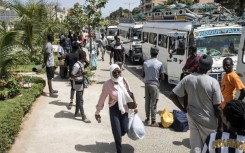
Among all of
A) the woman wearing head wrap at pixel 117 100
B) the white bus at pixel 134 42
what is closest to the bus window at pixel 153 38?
the white bus at pixel 134 42

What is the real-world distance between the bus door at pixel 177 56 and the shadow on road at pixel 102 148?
5.27 meters

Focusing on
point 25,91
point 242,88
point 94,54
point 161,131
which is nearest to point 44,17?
point 94,54

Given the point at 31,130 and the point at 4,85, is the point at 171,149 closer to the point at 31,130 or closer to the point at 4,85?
the point at 31,130

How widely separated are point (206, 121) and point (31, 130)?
4.64 metres

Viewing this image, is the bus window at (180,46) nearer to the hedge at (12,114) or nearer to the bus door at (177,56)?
the bus door at (177,56)

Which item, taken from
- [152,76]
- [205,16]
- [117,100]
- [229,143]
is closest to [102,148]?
[117,100]

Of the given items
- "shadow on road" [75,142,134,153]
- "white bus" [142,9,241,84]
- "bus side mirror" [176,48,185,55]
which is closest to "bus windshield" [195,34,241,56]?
"white bus" [142,9,241,84]

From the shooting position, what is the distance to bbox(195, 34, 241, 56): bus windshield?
1088 centimetres

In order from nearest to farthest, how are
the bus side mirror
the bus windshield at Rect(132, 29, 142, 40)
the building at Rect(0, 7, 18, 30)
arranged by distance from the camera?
the bus side mirror, the building at Rect(0, 7, 18, 30), the bus windshield at Rect(132, 29, 142, 40)

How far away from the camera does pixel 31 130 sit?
784 cm

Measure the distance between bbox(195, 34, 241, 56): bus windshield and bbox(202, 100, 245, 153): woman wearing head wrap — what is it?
324 inches

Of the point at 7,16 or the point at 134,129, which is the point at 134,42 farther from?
the point at 134,129

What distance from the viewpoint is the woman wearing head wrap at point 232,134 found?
280cm

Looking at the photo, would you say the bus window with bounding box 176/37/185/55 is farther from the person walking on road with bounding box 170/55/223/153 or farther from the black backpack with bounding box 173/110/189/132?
the person walking on road with bounding box 170/55/223/153
